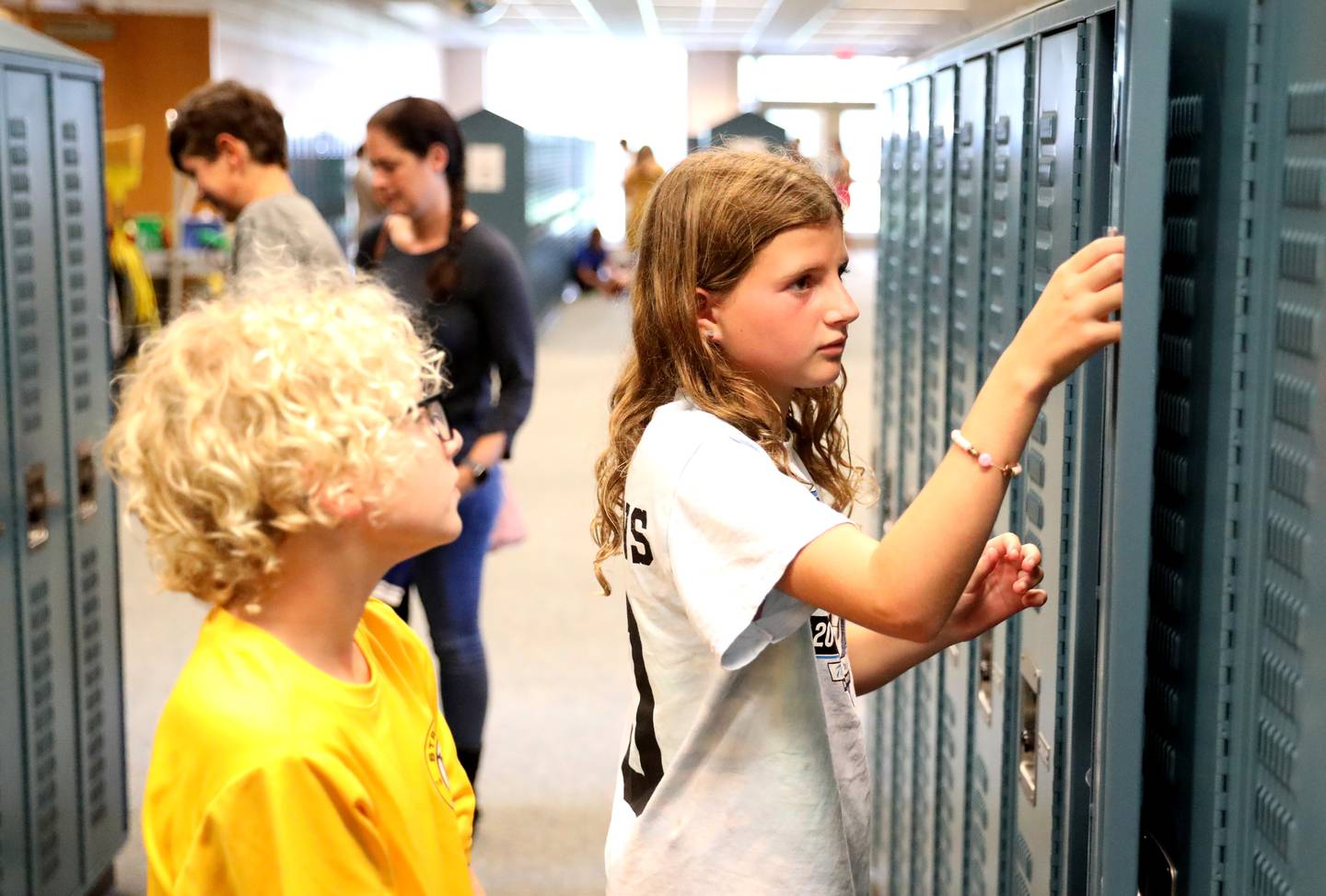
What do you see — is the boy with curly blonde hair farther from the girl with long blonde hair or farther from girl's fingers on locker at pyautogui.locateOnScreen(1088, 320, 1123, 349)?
girl's fingers on locker at pyautogui.locateOnScreen(1088, 320, 1123, 349)

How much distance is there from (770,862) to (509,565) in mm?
4837

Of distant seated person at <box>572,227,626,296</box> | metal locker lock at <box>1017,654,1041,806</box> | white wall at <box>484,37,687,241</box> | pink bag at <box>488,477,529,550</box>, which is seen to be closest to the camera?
metal locker lock at <box>1017,654,1041,806</box>

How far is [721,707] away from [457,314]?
74.5 inches

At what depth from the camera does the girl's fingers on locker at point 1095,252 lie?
1.14 meters

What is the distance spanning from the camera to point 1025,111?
1596 millimetres

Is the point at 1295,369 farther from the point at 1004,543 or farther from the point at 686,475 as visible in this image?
the point at 686,475

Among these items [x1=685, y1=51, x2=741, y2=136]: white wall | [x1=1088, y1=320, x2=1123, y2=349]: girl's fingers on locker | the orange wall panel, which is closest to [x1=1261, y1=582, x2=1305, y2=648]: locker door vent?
[x1=1088, y1=320, x2=1123, y2=349]: girl's fingers on locker

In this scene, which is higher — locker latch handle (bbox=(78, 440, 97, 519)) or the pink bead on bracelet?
the pink bead on bracelet

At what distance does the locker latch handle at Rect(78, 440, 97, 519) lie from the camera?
3.00 meters

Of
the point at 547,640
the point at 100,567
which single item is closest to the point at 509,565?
the point at 547,640

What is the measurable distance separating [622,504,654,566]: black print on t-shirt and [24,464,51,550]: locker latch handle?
1.71 meters

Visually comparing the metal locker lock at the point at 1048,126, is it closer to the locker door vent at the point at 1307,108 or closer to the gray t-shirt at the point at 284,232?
the locker door vent at the point at 1307,108

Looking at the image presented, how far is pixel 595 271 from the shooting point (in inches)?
663

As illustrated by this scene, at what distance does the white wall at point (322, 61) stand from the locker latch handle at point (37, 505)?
9146 mm
